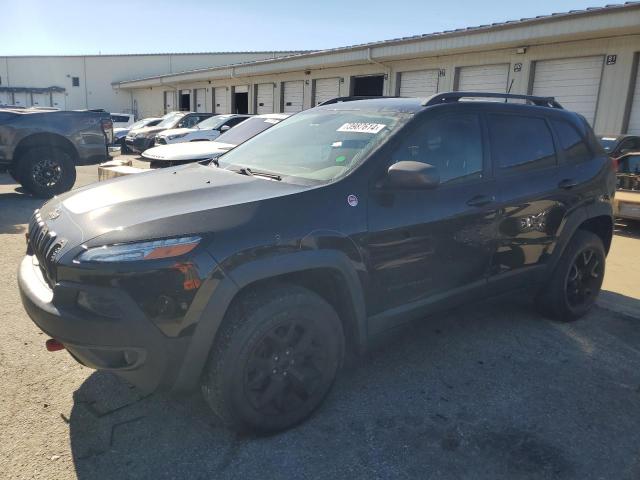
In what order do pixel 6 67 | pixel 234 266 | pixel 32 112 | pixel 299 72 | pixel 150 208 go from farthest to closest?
pixel 6 67
pixel 299 72
pixel 32 112
pixel 150 208
pixel 234 266

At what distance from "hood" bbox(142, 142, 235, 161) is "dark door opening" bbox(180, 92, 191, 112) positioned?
2597cm

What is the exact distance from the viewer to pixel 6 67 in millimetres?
51281

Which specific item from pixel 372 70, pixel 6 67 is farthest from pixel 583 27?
pixel 6 67

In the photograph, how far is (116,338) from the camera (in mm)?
2197

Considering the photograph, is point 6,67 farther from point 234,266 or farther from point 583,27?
point 234,266

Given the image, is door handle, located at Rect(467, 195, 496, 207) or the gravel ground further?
door handle, located at Rect(467, 195, 496, 207)

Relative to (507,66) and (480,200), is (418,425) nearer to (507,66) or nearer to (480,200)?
(480,200)

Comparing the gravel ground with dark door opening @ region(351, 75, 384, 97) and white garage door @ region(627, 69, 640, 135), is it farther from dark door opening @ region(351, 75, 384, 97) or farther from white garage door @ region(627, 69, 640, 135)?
dark door opening @ region(351, 75, 384, 97)

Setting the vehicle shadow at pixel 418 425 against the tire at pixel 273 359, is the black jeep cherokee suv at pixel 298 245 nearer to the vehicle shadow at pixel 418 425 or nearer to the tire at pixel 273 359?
the tire at pixel 273 359

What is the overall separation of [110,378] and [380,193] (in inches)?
78.5

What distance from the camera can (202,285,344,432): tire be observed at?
2400 millimetres

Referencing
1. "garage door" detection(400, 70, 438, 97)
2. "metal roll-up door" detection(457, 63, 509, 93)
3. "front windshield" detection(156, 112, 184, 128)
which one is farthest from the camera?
"front windshield" detection(156, 112, 184, 128)

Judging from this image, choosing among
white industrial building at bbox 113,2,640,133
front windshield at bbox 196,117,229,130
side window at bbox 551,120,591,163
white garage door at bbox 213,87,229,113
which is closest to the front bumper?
side window at bbox 551,120,591,163

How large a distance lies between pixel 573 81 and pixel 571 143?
9.65m
